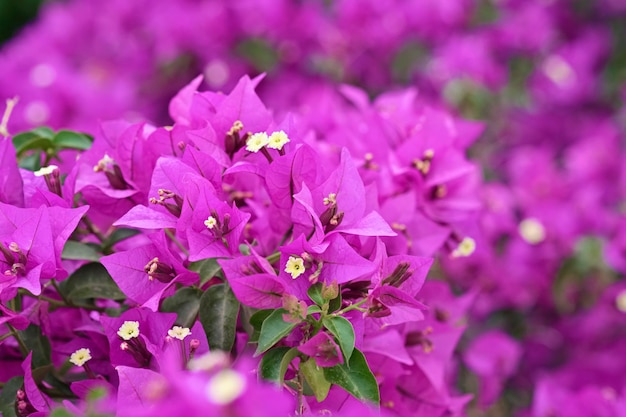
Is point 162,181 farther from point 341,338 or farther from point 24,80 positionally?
point 24,80

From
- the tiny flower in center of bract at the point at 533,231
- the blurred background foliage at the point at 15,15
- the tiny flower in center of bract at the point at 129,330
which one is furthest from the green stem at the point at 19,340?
the blurred background foliage at the point at 15,15

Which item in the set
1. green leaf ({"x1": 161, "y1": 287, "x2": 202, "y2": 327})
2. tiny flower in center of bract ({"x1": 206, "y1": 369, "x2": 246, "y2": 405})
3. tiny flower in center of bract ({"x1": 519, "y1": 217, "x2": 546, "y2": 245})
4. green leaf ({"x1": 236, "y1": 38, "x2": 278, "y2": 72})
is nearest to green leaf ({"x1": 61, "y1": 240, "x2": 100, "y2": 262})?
green leaf ({"x1": 161, "y1": 287, "x2": 202, "y2": 327})

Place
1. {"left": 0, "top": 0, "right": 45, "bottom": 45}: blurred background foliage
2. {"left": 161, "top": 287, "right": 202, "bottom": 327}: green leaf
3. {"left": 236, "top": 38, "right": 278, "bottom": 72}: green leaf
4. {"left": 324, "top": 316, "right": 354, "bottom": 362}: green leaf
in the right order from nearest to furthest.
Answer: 1. {"left": 324, "top": 316, "right": 354, "bottom": 362}: green leaf
2. {"left": 161, "top": 287, "right": 202, "bottom": 327}: green leaf
3. {"left": 236, "top": 38, "right": 278, "bottom": 72}: green leaf
4. {"left": 0, "top": 0, "right": 45, "bottom": 45}: blurred background foliage

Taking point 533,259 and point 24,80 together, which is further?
point 24,80

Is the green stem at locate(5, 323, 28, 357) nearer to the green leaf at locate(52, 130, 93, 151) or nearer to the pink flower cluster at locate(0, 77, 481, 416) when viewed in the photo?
the pink flower cluster at locate(0, 77, 481, 416)

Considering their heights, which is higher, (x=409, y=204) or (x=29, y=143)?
(x=29, y=143)

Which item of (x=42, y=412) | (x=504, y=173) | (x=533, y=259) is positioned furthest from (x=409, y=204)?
(x=504, y=173)
